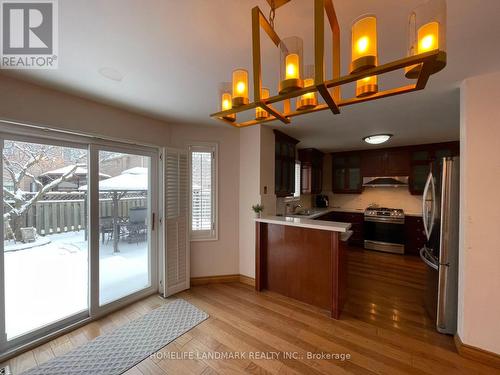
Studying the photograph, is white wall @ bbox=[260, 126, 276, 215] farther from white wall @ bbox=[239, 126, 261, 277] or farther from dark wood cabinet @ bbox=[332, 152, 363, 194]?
dark wood cabinet @ bbox=[332, 152, 363, 194]

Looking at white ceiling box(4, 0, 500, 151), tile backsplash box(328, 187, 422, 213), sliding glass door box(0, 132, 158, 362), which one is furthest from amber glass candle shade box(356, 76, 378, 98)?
tile backsplash box(328, 187, 422, 213)

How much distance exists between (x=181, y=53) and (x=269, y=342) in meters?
2.61

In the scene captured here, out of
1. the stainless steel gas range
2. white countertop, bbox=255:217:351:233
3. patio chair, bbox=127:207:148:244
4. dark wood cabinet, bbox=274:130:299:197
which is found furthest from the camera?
the stainless steel gas range

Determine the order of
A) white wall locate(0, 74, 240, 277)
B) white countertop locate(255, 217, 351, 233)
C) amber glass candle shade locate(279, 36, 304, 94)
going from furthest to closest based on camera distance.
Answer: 1. white countertop locate(255, 217, 351, 233)
2. white wall locate(0, 74, 240, 277)
3. amber glass candle shade locate(279, 36, 304, 94)

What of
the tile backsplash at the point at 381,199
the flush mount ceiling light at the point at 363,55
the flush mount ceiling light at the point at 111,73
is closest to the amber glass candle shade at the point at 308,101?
the flush mount ceiling light at the point at 363,55

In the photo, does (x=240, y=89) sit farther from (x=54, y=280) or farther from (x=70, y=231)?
(x=54, y=280)

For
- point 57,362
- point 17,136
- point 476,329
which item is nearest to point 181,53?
point 17,136

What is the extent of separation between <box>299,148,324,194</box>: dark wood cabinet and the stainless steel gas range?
54.6 inches

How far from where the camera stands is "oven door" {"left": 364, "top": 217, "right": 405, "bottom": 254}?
4501 mm

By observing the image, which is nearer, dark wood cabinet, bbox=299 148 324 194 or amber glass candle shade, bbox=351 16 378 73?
amber glass candle shade, bbox=351 16 378 73

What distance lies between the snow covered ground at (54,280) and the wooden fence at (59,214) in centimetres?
9

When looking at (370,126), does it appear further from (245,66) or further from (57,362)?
(57,362)

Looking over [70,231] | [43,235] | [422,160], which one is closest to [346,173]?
[422,160]

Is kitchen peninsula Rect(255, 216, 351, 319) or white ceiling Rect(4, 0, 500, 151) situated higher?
white ceiling Rect(4, 0, 500, 151)
